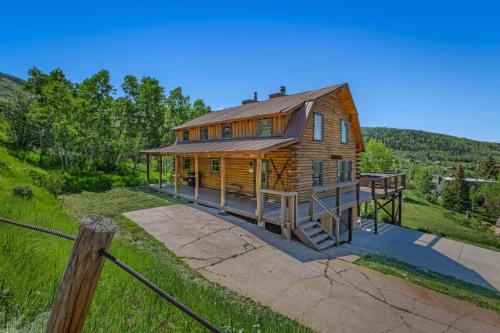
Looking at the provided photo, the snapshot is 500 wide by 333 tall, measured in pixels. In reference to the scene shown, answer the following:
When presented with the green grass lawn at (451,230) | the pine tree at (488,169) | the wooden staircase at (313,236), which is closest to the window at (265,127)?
the wooden staircase at (313,236)

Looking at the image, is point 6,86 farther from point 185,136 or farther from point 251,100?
point 251,100

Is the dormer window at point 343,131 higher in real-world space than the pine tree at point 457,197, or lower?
higher

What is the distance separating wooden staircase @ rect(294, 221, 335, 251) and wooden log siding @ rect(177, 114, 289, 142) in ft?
17.5

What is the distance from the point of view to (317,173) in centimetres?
1369

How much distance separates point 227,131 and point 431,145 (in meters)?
185

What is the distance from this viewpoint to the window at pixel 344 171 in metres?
15.8

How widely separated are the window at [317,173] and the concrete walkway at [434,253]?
3594mm

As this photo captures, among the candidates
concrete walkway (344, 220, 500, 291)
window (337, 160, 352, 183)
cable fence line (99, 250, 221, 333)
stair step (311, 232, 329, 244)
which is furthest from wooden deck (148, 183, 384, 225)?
cable fence line (99, 250, 221, 333)

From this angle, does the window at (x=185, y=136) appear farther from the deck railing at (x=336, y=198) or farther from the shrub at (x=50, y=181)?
the deck railing at (x=336, y=198)

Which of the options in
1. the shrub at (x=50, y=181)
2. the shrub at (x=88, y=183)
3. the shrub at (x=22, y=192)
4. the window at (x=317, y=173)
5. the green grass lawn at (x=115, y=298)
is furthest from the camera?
the shrub at (x=88, y=183)

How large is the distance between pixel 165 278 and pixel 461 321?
5872 millimetres

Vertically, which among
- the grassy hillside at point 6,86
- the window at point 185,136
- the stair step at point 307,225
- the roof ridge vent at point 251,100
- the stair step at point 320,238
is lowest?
the stair step at point 320,238

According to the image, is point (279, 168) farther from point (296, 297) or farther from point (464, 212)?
point (464, 212)

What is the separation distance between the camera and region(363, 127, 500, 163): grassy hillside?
143875 millimetres
